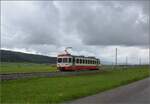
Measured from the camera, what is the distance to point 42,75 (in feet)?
135

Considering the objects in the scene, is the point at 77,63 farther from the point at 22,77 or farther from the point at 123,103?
the point at 123,103

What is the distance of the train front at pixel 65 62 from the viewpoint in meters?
56.8

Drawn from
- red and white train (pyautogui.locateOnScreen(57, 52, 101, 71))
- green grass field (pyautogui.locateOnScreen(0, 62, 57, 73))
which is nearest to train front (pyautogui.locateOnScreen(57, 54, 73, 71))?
red and white train (pyautogui.locateOnScreen(57, 52, 101, 71))

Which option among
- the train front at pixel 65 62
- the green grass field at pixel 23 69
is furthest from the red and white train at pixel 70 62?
the green grass field at pixel 23 69

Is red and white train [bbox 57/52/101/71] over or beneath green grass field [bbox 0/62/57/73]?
over

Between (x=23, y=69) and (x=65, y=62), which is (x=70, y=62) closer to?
(x=65, y=62)

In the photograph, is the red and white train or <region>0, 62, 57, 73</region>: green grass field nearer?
the red and white train

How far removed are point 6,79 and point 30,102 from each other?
15.5 m

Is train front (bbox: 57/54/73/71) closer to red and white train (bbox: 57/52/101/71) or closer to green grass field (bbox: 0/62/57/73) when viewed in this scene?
red and white train (bbox: 57/52/101/71)

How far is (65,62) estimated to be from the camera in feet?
188

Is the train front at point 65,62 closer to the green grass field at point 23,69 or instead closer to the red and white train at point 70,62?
the red and white train at point 70,62

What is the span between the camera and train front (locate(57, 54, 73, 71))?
56.8 metres

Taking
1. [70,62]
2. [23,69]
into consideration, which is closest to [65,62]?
[70,62]

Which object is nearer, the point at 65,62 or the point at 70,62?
the point at 70,62
